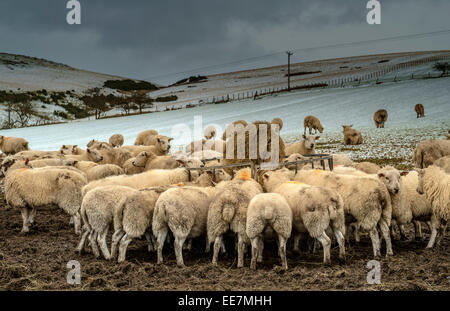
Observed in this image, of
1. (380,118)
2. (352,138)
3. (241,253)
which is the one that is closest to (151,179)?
(241,253)

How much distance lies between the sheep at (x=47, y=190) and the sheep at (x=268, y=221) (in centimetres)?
494

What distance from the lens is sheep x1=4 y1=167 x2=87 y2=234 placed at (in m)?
9.31

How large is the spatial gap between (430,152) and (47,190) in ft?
43.9

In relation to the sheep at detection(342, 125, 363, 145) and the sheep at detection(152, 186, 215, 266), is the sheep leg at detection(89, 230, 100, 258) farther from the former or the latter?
the sheep at detection(342, 125, 363, 145)

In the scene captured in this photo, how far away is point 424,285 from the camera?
18.3 ft

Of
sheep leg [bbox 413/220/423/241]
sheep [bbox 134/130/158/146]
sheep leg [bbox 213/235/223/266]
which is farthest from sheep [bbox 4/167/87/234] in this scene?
sheep [bbox 134/130/158/146]

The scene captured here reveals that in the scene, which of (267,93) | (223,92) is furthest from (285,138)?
(223,92)

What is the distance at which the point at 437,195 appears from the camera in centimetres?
806

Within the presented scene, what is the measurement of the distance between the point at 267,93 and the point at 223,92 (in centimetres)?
1101

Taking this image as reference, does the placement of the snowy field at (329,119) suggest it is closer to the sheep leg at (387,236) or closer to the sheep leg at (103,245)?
the sheep leg at (387,236)

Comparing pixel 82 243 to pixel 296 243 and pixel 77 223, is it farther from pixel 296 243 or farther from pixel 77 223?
pixel 296 243

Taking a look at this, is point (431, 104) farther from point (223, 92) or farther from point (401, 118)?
point (223, 92)

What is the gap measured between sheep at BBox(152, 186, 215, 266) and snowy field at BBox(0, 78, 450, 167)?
16220 mm

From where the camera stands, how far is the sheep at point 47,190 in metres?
9.31
